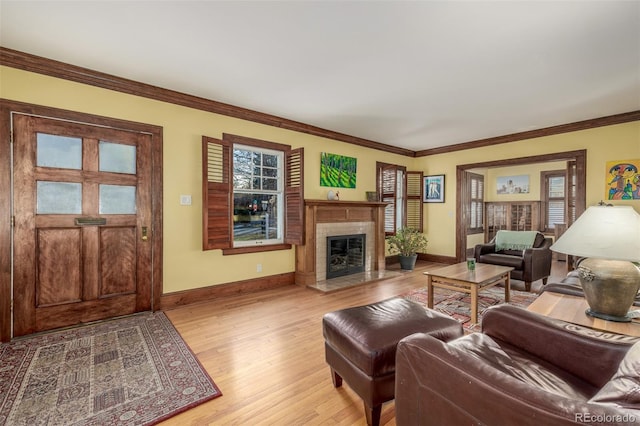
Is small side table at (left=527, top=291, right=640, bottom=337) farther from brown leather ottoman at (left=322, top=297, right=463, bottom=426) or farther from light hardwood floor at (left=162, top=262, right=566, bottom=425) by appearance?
light hardwood floor at (left=162, top=262, right=566, bottom=425)

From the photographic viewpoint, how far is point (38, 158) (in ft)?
8.94

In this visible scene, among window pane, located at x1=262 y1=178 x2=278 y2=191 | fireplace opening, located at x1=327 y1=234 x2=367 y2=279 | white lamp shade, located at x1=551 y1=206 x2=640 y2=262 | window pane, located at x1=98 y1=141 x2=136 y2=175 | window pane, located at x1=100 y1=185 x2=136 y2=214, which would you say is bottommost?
fireplace opening, located at x1=327 y1=234 x2=367 y2=279

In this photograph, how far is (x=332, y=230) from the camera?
4.90 m

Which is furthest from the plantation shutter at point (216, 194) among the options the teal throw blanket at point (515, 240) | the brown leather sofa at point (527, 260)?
the teal throw blanket at point (515, 240)

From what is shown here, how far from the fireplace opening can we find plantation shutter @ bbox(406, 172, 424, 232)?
183cm

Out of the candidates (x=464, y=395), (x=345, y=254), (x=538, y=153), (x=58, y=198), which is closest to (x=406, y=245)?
(x=345, y=254)

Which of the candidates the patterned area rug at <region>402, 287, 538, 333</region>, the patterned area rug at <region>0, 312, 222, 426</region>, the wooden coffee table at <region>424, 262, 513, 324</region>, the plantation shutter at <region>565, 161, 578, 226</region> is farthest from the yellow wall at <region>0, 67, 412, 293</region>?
the plantation shutter at <region>565, 161, 578, 226</region>

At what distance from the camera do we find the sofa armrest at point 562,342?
124cm

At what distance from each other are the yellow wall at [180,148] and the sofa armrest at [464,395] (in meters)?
3.08

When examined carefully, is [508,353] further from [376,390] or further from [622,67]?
[622,67]

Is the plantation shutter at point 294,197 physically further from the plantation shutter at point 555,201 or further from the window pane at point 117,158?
the plantation shutter at point 555,201

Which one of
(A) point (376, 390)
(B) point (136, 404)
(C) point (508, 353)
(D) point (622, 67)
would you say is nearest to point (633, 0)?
(D) point (622, 67)

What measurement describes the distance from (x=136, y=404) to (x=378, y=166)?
5.25 meters

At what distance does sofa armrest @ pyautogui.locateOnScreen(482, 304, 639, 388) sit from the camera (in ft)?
4.05
